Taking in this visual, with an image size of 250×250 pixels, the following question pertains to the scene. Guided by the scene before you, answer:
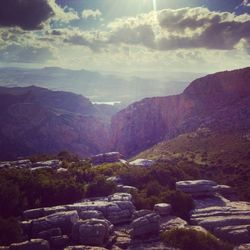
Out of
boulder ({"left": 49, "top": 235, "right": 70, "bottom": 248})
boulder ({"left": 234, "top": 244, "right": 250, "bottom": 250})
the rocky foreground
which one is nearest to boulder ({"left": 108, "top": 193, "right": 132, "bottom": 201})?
the rocky foreground

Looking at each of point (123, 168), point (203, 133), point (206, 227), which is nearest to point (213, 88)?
point (203, 133)

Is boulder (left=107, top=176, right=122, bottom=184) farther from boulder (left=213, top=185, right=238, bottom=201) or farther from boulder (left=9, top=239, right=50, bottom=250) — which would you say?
boulder (left=9, top=239, right=50, bottom=250)

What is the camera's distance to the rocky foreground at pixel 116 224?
99.7 ft

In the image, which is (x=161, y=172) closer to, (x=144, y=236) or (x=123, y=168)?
(x=123, y=168)

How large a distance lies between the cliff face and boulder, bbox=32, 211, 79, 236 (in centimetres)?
8337

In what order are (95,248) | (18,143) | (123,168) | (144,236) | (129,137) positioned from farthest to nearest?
(18,143)
(129,137)
(123,168)
(144,236)
(95,248)

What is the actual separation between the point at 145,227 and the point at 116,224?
5.20m

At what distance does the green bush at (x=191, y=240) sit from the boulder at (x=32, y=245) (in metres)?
9.17

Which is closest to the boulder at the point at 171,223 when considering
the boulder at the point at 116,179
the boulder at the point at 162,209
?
Answer: the boulder at the point at 162,209

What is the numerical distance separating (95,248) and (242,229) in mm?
12963

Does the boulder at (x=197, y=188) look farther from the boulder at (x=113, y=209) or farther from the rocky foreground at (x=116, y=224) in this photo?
the boulder at (x=113, y=209)

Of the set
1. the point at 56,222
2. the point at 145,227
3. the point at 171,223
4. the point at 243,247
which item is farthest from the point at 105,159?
the point at 243,247

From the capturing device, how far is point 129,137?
175500mm

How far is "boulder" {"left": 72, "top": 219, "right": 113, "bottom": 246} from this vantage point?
30172 millimetres
